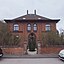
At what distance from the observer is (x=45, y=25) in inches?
1618

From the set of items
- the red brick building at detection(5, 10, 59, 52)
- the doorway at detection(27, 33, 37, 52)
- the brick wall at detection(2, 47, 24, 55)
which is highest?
the red brick building at detection(5, 10, 59, 52)

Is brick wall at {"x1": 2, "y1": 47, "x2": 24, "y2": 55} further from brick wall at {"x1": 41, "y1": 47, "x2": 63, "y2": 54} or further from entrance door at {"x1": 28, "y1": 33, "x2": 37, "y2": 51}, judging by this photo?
entrance door at {"x1": 28, "y1": 33, "x2": 37, "y2": 51}

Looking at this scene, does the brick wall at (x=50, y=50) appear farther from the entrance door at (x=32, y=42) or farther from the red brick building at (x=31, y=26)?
the red brick building at (x=31, y=26)

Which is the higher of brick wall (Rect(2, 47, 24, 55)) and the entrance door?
the entrance door

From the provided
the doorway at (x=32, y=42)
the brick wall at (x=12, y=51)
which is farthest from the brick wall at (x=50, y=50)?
the doorway at (x=32, y=42)

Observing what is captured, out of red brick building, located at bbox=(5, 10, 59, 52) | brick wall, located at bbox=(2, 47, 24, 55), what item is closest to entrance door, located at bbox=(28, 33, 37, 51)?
red brick building, located at bbox=(5, 10, 59, 52)

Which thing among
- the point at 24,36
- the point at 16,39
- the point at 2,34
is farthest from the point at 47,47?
the point at 24,36

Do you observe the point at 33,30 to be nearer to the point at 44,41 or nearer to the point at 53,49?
the point at 44,41

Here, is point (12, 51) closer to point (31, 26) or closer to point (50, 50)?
point (50, 50)

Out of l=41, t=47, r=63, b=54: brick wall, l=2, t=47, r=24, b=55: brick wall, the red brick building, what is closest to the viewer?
l=2, t=47, r=24, b=55: brick wall

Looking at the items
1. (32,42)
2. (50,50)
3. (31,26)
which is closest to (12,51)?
(50,50)

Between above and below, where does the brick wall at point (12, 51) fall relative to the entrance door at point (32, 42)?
below

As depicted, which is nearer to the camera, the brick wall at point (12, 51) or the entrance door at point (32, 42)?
the brick wall at point (12, 51)

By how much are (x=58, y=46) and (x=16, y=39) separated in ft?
23.0
